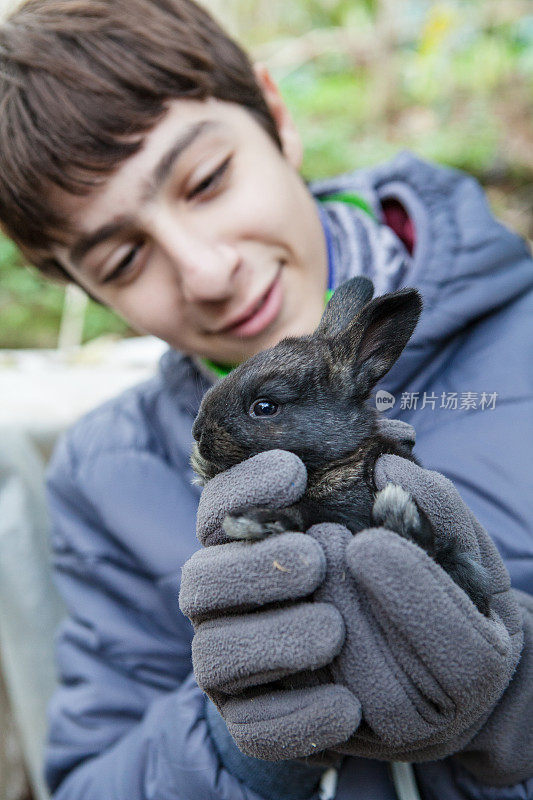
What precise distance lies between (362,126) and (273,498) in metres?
10.3

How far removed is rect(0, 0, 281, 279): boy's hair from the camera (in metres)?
1.76

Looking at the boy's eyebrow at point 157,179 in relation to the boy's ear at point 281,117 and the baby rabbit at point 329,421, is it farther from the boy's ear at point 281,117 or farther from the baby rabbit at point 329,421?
the baby rabbit at point 329,421

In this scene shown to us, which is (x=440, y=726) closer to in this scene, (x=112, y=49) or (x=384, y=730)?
(x=384, y=730)

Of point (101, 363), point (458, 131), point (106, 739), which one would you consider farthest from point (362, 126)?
point (106, 739)

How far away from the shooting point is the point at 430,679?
983mm

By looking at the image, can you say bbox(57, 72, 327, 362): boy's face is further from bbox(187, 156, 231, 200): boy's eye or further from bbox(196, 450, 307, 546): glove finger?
bbox(196, 450, 307, 546): glove finger

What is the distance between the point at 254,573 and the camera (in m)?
0.98

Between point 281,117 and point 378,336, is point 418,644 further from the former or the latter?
point 281,117

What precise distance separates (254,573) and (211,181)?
1.21 meters

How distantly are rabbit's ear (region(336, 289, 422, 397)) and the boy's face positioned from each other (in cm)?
61

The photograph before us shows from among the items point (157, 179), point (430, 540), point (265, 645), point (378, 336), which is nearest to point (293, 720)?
point (265, 645)

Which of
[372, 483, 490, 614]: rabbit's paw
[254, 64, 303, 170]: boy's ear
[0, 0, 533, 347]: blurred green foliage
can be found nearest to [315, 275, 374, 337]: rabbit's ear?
[372, 483, 490, 614]: rabbit's paw

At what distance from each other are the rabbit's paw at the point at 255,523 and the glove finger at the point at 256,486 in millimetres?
11

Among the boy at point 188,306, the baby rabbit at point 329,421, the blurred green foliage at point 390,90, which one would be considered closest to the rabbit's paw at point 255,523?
the baby rabbit at point 329,421
